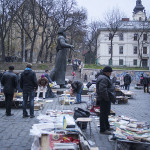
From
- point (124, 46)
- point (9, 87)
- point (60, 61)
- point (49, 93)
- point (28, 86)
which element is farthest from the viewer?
point (124, 46)

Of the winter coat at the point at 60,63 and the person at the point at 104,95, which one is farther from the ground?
the winter coat at the point at 60,63

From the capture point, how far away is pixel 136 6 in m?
79.0

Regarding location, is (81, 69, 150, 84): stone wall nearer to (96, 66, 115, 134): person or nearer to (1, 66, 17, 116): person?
(1, 66, 17, 116): person

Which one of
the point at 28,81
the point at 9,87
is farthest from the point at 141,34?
the point at 9,87

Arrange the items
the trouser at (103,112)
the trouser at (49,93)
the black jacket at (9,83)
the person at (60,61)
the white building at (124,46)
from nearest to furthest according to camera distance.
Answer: the trouser at (103,112), the black jacket at (9,83), the trouser at (49,93), the person at (60,61), the white building at (124,46)

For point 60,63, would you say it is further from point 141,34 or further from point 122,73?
point 141,34

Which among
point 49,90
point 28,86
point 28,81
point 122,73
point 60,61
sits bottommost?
point 49,90

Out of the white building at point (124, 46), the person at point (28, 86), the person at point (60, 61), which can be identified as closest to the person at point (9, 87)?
the person at point (28, 86)

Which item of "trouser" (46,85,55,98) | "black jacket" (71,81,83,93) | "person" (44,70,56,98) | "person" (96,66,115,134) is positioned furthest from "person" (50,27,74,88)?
"person" (96,66,115,134)

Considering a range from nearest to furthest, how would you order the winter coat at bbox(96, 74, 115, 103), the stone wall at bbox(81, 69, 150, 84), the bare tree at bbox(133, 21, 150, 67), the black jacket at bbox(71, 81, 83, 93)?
the winter coat at bbox(96, 74, 115, 103), the black jacket at bbox(71, 81, 83, 93), the stone wall at bbox(81, 69, 150, 84), the bare tree at bbox(133, 21, 150, 67)

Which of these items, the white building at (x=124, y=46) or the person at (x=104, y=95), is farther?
the white building at (x=124, y=46)

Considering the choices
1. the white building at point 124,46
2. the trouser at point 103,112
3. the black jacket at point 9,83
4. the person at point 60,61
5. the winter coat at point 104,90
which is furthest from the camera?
the white building at point 124,46

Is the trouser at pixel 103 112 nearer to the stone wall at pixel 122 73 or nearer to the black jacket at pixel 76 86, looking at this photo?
the black jacket at pixel 76 86

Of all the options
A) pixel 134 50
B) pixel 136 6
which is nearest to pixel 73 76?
pixel 134 50
